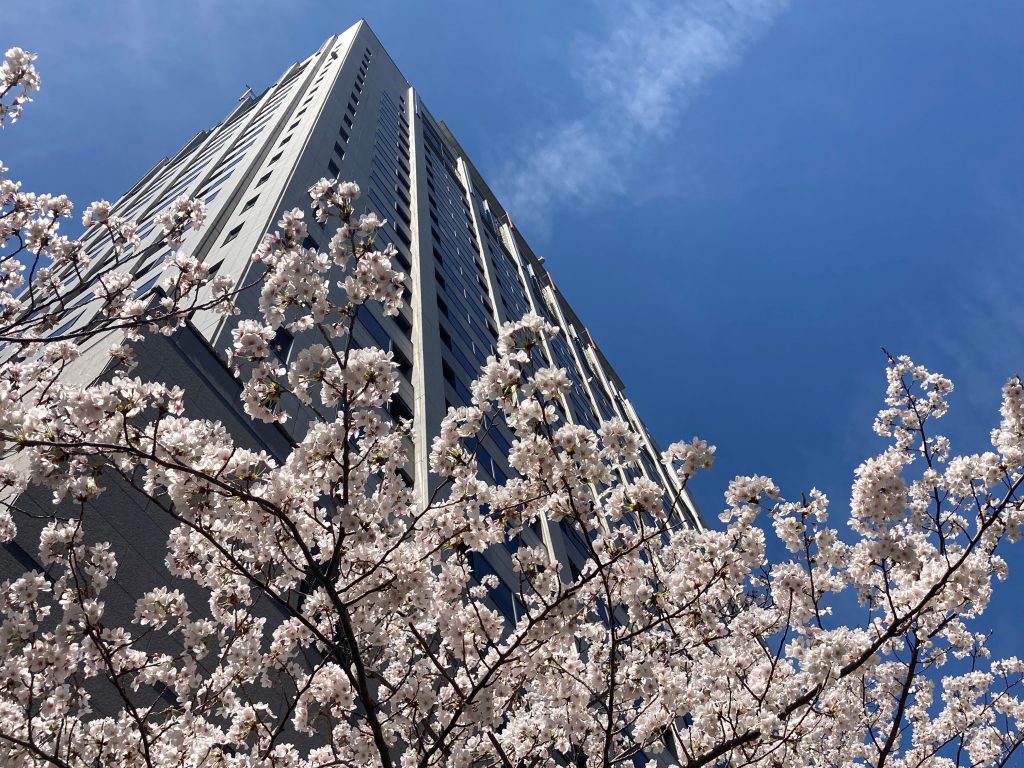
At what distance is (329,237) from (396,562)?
53.1ft

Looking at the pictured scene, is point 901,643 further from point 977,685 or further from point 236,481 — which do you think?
point 236,481

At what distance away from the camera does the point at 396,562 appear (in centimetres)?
616

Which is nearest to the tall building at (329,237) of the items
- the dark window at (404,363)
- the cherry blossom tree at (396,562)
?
the dark window at (404,363)

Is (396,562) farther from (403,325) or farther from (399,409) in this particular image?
(403,325)

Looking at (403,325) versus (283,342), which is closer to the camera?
(283,342)

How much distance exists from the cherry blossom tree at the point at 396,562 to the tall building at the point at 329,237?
148 cm

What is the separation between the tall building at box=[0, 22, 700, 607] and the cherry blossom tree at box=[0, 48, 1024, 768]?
1482 mm

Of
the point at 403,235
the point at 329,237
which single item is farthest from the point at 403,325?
the point at 403,235

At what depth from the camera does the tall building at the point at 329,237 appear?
1227cm

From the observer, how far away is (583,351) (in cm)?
6303

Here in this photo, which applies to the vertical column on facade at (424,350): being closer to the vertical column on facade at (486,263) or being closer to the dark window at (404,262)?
the dark window at (404,262)

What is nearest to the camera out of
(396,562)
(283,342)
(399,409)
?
(396,562)

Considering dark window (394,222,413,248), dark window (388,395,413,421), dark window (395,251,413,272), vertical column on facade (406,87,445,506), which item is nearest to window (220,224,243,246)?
vertical column on facade (406,87,445,506)

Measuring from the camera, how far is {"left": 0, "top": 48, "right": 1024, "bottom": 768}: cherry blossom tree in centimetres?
552
